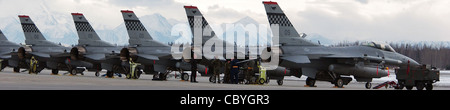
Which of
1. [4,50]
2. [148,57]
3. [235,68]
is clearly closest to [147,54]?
[148,57]

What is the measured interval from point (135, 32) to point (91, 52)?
4751 mm

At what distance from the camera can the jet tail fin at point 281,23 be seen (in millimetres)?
26281

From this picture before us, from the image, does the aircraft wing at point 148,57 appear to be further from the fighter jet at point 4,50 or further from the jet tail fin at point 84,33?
the fighter jet at point 4,50

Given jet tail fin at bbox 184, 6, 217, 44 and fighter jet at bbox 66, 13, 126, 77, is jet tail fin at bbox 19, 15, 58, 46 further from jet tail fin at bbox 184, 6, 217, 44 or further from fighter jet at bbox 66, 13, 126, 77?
jet tail fin at bbox 184, 6, 217, 44

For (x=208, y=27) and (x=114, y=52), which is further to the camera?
(x=114, y=52)

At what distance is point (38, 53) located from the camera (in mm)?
39344

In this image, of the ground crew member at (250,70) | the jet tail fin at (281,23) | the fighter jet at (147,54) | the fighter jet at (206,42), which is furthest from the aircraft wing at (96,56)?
the jet tail fin at (281,23)

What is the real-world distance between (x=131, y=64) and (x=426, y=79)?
51.5 feet

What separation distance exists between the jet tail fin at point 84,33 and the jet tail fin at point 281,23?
1477 centimetres

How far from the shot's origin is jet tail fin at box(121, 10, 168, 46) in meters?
32.9
